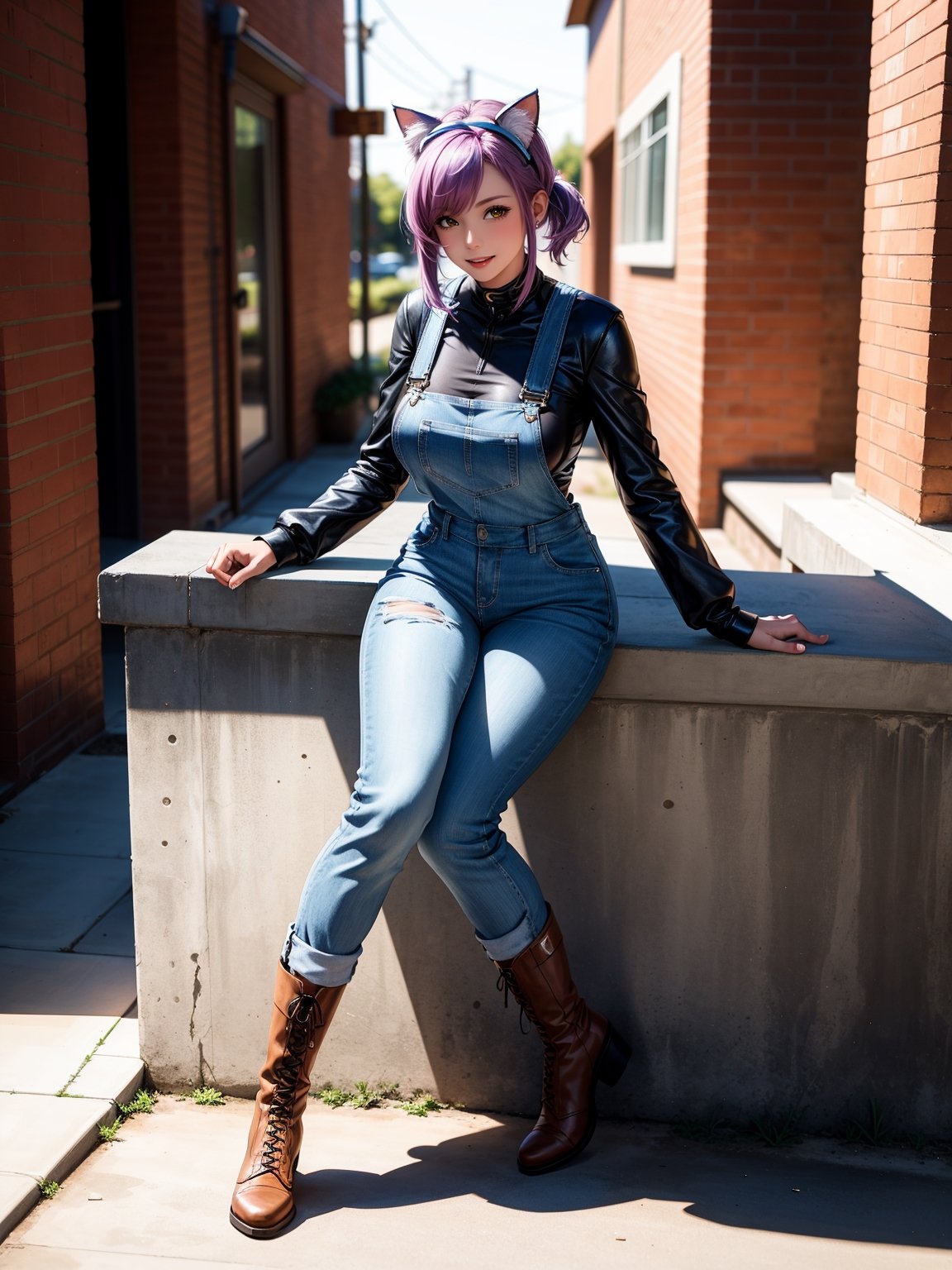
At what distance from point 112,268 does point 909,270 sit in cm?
525

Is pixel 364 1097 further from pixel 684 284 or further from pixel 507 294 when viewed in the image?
pixel 684 284

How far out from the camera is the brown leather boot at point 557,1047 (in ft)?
8.92

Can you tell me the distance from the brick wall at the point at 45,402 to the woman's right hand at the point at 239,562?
192cm

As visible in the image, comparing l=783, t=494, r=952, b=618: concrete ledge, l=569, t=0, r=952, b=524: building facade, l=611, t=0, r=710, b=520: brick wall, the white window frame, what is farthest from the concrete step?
the white window frame

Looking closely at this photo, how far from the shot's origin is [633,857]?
2.93 meters

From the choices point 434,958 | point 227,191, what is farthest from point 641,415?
point 227,191

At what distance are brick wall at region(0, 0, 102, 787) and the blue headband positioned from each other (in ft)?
7.44

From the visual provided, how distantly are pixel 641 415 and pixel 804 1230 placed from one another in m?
1.58

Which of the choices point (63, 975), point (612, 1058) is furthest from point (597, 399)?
point (63, 975)

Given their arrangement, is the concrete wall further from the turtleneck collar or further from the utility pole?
the utility pole

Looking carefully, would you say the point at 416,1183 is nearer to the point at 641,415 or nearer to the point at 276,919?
the point at 276,919

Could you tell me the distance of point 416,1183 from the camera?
9.00 ft

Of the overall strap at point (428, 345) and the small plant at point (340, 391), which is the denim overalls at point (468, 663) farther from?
the small plant at point (340, 391)

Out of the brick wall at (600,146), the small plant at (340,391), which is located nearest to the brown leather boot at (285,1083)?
the small plant at (340,391)
